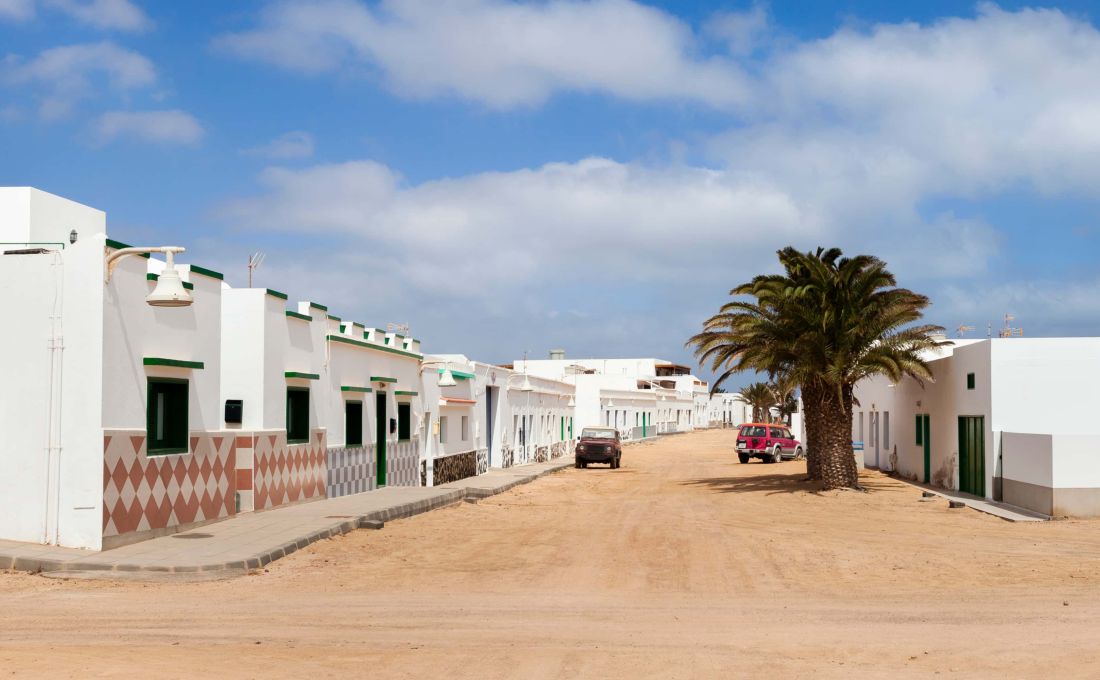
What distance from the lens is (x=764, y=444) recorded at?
47.0 meters

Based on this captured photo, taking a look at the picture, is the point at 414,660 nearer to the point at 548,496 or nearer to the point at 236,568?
the point at 236,568

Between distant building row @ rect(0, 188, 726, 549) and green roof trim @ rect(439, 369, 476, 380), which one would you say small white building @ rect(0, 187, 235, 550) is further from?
green roof trim @ rect(439, 369, 476, 380)

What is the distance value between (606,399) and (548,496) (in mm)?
39918

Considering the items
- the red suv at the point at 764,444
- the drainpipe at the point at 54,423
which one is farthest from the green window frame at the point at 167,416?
the red suv at the point at 764,444

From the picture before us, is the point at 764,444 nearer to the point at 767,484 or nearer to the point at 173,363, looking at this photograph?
the point at 767,484

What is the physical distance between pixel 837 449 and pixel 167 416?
17614 mm

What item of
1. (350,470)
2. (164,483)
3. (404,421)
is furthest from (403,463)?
(164,483)

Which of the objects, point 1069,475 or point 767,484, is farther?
point 767,484

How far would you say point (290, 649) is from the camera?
8.57 metres

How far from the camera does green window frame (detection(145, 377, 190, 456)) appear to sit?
14.5 meters

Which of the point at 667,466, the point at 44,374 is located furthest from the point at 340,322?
the point at 667,466

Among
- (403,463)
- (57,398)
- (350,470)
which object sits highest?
(57,398)

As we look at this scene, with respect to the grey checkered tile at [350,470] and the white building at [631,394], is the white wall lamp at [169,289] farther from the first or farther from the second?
the white building at [631,394]

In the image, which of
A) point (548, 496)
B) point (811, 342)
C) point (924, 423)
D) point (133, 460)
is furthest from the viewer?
point (924, 423)
